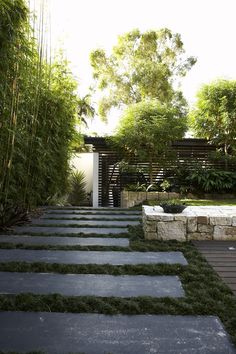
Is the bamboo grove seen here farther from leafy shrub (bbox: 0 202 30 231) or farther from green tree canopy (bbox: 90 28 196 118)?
green tree canopy (bbox: 90 28 196 118)

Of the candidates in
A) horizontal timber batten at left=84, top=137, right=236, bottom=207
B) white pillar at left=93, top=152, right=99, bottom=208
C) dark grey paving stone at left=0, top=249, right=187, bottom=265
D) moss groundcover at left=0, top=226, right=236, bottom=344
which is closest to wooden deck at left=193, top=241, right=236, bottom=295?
moss groundcover at left=0, top=226, right=236, bottom=344

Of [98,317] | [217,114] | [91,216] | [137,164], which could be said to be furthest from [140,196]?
[98,317]

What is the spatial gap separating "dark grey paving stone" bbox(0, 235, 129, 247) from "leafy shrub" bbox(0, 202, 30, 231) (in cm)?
42

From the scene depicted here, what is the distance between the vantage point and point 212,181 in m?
8.56

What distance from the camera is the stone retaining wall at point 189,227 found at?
395cm

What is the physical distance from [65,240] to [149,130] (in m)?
4.94

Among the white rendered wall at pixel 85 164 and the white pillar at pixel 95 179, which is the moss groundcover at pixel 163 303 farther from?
the white rendered wall at pixel 85 164

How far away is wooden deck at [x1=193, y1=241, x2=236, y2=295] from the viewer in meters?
2.63

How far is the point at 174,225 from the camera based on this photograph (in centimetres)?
Answer: 395

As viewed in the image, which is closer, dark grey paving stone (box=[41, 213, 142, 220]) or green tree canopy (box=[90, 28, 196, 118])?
dark grey paving stone (box=[41, 213, 142, 220])

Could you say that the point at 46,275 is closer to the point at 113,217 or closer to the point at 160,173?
the point at 113,217

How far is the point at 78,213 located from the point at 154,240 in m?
2.39

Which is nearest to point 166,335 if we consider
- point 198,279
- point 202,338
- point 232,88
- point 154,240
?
point 202,338

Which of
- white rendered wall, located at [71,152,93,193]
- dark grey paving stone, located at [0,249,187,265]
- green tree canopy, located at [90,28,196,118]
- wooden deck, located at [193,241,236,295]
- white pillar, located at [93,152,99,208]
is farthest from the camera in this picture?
green tree canopy, located at [90,28,196,118]
